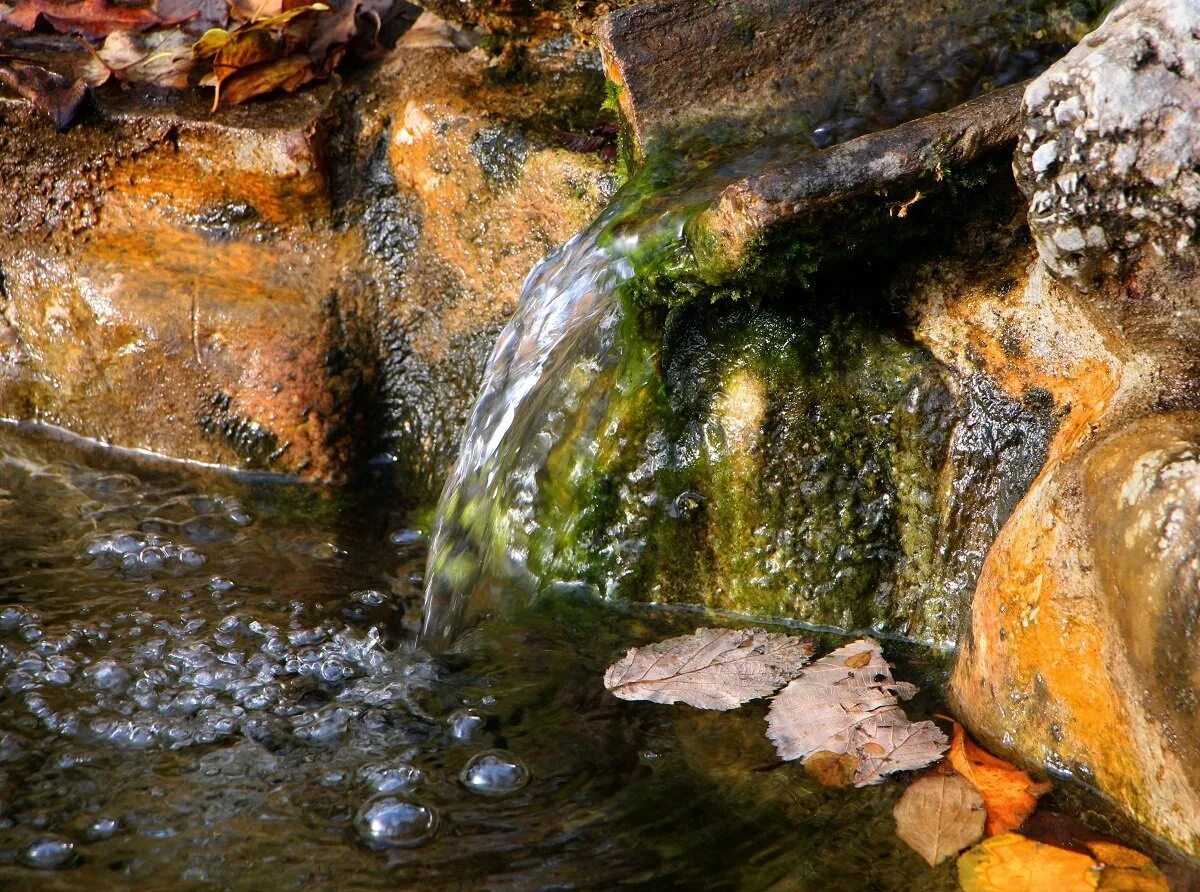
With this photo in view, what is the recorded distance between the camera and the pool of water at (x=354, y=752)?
1820mm

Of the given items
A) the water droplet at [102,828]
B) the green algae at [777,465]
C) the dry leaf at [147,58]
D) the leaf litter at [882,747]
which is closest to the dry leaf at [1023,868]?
the leaf litter at [882,747]

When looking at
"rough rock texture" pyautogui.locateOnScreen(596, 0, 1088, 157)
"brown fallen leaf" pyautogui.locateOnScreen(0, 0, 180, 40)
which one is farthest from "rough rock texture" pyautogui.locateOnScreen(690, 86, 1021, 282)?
"brown fallen leaf" pyautogui.locateOnScreen(0, 0, 180, 40)

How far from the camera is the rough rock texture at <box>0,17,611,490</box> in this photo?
11.2 feet

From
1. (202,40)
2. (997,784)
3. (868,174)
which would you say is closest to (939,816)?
(997,784)

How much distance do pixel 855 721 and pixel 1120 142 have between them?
1.05 metres

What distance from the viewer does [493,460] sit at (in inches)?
109

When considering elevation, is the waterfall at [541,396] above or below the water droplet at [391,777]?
above

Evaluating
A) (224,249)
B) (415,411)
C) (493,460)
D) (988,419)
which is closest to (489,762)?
(493,460)

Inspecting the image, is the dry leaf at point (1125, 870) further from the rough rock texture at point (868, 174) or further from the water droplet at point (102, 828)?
the water droplet at point (102, 828)

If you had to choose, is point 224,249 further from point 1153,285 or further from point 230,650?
point 1153,285

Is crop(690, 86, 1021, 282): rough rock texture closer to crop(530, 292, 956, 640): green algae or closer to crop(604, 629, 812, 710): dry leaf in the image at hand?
crop(530, 292, 956, 640): green algae

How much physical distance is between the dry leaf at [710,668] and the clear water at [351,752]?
45 mm

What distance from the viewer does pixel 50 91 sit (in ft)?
11.8

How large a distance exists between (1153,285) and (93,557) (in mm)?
2352
